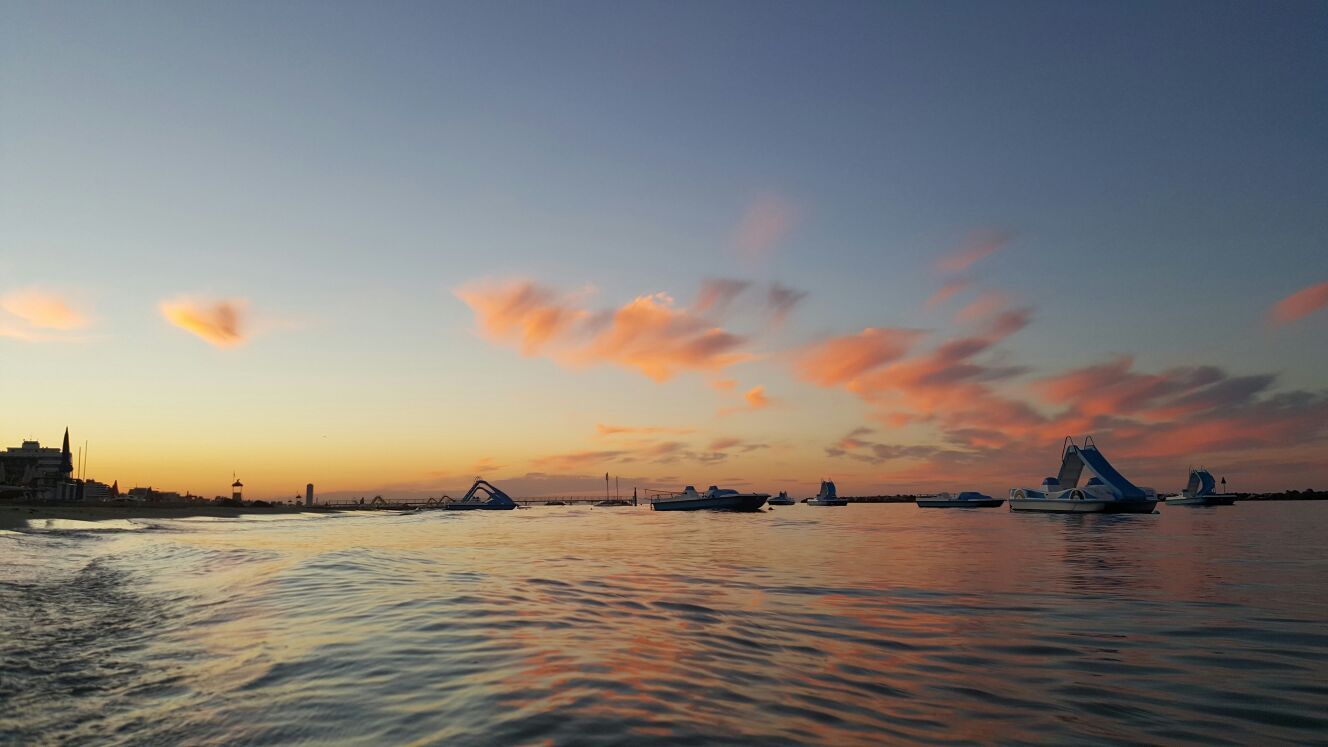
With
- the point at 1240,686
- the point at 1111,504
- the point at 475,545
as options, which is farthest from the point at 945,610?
the point at 1111,504

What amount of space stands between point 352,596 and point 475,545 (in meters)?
20.3

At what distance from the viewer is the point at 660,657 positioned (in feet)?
30.6

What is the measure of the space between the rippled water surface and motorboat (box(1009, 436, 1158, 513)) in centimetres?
7136

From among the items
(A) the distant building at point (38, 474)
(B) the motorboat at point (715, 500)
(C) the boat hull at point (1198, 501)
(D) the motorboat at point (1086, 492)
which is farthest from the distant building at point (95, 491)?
(C) the boat hull at point (1198, 501)

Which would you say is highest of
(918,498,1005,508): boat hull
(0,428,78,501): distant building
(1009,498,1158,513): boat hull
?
(0,428,78,501): distant building

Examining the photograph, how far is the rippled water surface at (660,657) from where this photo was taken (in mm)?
6262

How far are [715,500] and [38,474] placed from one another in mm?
112993

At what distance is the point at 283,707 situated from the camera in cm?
681

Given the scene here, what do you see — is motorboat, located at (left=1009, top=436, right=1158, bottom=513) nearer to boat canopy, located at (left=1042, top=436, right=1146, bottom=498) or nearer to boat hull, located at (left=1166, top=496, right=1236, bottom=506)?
boat canopy, located at (left=1042, top=436, right=1146, bottom=498)

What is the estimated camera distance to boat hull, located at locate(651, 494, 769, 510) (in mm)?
108069

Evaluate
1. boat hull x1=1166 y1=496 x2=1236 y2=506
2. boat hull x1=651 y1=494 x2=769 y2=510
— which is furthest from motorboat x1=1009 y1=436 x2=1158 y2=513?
boat hull x1=1166 y1=496 x2=1236 y2=506

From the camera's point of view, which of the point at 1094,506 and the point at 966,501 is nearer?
the point at 1094,506

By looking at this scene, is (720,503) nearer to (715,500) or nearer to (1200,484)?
(715,500)

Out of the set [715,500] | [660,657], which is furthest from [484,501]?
[660,657]
